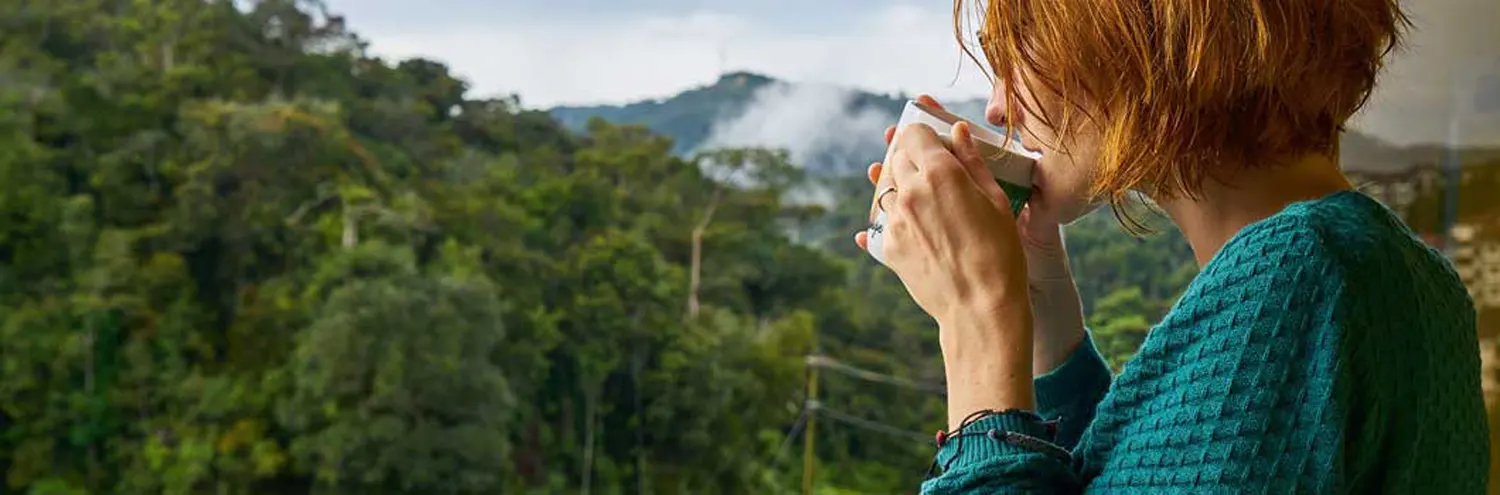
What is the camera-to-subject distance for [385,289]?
9.02 feet

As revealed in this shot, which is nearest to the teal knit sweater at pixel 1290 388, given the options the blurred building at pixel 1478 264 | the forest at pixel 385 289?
the blurred building at pixel 1478 264

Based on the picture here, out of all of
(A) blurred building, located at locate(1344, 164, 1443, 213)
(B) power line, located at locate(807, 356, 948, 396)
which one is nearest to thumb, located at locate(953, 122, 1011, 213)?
(A) blurred building, located at locate(1344, 164, 1443, 213)

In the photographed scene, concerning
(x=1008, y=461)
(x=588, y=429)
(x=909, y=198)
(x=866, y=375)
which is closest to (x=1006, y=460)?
(x=1008, y=461)

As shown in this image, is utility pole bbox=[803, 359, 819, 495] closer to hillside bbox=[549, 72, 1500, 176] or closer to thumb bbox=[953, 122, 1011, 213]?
hillside bbox=[549, 72, 1500, 176]

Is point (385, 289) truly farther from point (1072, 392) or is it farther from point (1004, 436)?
point (1004, 436)

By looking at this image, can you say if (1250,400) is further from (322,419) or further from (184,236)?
(184,236)

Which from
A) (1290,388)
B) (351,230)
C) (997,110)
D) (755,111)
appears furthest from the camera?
(351,230)

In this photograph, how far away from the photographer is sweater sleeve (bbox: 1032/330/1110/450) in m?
0.63

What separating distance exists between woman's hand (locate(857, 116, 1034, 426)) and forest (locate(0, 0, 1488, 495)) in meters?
2.04

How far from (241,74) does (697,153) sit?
1.01 metres

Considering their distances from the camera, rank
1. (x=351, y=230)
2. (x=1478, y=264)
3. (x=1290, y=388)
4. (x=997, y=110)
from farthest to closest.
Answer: (x=351, y=230) → (x=1478, y=264) → (x=997, y=110) → (x=1290, y=388)

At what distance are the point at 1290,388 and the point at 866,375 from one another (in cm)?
243

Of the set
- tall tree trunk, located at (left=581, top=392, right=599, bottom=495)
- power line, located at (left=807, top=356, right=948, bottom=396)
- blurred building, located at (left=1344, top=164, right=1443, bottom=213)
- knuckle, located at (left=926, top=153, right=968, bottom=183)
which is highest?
blurred building, located at (left=1344, top=164, right=1443, bottom=213)

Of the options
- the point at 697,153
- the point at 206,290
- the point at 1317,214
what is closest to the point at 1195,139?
the point at 1317,214
